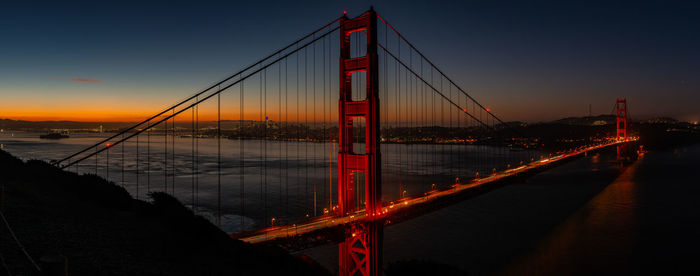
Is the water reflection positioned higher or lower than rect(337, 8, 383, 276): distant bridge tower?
lower

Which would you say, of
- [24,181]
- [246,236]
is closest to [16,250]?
[246,236]

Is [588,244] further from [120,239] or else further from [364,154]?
[120,239]

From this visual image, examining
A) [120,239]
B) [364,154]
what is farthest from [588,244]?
[120,239]

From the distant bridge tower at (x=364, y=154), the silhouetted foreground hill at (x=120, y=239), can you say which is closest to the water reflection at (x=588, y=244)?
the distant bridge tower at (x=364, y=154)

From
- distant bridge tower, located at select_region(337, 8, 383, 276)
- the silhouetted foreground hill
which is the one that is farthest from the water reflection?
the silhouetted foreground hill

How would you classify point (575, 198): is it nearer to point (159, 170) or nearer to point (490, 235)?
point (490, 235)

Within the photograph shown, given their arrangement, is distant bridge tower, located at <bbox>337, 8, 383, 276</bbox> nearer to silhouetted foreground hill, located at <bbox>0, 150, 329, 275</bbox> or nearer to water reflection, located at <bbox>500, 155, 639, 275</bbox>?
silhouetted foreground hill, located at <bbox>0, 150, 329, 275</bbox>
